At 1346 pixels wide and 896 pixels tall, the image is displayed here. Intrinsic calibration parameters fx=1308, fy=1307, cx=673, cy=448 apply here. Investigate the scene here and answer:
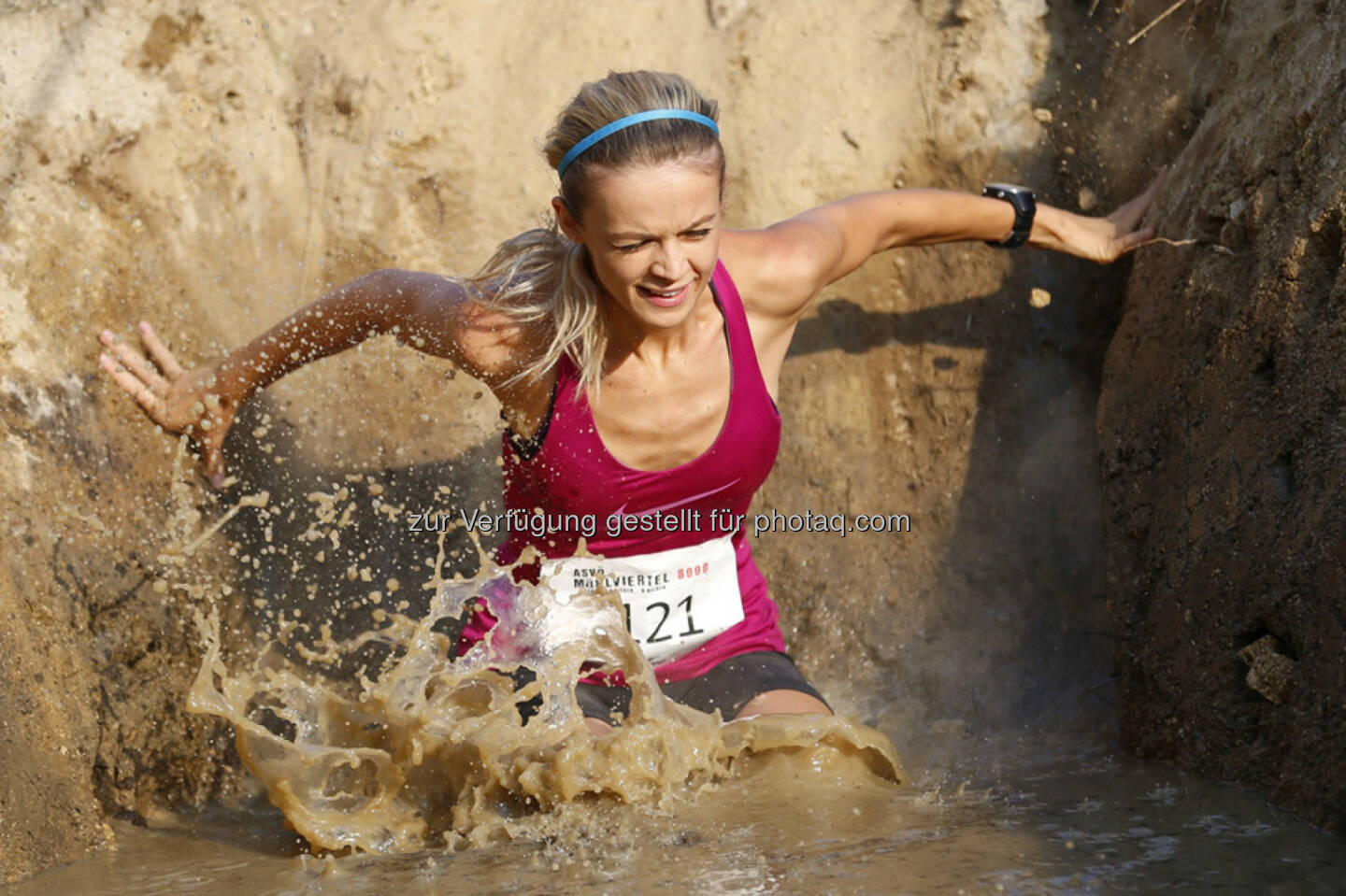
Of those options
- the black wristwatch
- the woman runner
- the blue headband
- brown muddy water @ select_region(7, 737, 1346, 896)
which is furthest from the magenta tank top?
the black wristwatch

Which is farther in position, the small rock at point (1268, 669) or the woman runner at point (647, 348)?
the woman runner at point (647, 348)

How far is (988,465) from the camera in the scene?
14.1 feet

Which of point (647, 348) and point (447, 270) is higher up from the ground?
point (447, 270)

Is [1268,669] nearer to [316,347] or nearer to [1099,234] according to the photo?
[1099,234]

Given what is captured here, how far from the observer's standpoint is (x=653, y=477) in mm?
3342

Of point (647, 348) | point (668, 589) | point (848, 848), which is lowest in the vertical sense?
point (848, 848)

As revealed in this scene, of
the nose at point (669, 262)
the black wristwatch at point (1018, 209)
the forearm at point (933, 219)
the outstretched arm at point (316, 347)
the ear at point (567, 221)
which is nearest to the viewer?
the nose at point (669, 262)

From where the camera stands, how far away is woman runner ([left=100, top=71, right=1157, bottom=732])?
2979 mm

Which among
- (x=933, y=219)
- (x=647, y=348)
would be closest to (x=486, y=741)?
(x=647, y=348)

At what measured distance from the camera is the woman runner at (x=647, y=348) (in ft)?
9.77

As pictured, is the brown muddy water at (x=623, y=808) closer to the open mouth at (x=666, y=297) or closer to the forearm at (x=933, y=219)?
the open mouth at (x=666, y=297)

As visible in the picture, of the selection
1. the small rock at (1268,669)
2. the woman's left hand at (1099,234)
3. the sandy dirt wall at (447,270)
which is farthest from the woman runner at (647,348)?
the small rock at (1268,669)

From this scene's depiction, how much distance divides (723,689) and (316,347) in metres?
1.41

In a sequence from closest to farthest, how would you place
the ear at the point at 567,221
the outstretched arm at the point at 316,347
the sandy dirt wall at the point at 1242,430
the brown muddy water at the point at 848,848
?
the brown muddy water at the point at 848,848
the sandy dirt wall at the point at 1242,430
the ear at the point at 567,221
the outstretched arm at the point at 316,347
